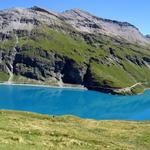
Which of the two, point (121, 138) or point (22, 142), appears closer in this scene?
point (22, 142)

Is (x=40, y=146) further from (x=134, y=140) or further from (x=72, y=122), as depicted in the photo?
(x=72, y=122)

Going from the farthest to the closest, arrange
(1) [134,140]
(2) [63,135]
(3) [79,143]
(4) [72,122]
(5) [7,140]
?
(4) [72,122], (1) [134,140], (2) [63,135], (3) [79,143], (5) [7,140]

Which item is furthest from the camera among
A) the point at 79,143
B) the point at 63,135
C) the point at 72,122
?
the point at 72,122

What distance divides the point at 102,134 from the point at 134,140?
15.0 feet

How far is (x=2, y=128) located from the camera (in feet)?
129

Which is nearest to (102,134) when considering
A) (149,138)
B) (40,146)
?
(149,138)

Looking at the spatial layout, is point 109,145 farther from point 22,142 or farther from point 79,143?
point 22,142

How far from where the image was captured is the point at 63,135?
40.4 metres

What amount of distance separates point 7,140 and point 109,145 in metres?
12.0

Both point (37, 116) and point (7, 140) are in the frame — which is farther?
point (37, 116)

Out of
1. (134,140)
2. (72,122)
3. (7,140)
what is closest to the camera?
(7,140)

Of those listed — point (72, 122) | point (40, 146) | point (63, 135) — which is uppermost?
point (72, 122)

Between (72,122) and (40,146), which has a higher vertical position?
(72,122)

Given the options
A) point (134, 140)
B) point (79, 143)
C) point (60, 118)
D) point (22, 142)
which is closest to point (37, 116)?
point (60, 118)
